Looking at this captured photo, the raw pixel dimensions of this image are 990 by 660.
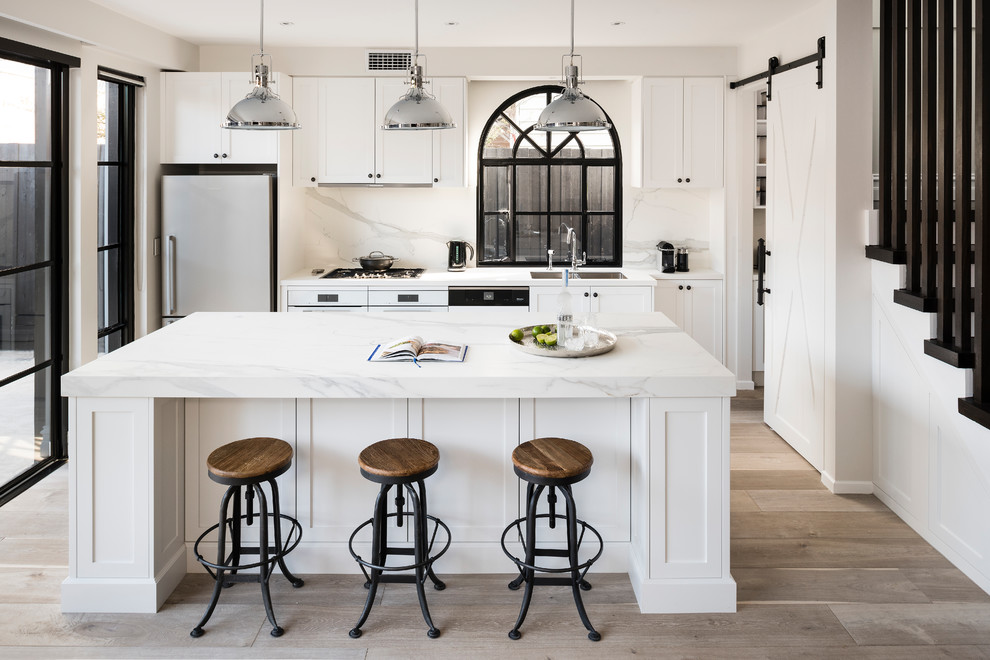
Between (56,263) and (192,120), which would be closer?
(56,263)

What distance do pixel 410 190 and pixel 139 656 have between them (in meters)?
4.09

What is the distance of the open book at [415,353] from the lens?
298cm

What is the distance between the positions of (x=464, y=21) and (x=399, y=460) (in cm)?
307

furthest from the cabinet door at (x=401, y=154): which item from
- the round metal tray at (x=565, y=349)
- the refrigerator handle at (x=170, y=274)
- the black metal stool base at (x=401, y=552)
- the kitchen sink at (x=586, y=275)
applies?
the black metal stool base at (x=401, y=552)

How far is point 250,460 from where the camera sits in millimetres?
2764

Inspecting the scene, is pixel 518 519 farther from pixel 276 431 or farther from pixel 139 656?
pixel 139 656

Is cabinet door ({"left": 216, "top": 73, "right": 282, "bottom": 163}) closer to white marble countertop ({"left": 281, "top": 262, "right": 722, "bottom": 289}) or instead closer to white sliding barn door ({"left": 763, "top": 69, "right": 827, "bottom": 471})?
white marble countertop ({"left": 281, "top": 262, "right": 722, "bottom": 289})

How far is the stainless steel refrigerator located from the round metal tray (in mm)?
2536

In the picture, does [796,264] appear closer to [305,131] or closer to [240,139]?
[305,131]

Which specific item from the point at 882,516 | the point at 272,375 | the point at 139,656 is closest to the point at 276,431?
the point at 272,375

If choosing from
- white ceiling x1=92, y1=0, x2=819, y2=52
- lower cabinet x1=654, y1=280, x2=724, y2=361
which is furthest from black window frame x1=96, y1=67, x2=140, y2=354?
lower cabinet x1=654, y1=280, x2=724, y2=361

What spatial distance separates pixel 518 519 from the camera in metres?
3.04

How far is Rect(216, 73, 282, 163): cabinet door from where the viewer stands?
17.5ft

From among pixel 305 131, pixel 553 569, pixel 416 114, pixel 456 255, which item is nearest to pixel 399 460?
pixel 553 569
